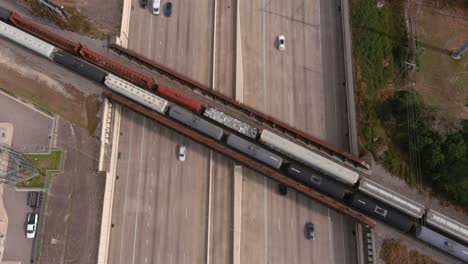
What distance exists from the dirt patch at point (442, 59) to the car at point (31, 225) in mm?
88213

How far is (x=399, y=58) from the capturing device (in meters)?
83.1

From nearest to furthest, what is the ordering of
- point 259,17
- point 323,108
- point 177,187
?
point 177,187 < point 323,108 < point 259,17

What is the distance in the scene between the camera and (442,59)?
83.4m

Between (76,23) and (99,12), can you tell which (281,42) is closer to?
(99,12)

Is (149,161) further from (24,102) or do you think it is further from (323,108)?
(323,108)

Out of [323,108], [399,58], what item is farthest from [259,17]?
[399,58]

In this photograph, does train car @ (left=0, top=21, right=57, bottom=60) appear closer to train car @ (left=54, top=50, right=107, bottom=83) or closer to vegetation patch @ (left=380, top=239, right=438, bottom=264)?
train car @ (left=54, top=50, right=107, bottom=83)

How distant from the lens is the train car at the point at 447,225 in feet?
230

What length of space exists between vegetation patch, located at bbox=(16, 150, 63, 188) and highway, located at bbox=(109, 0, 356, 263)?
13301 mm

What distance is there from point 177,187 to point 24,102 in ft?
133

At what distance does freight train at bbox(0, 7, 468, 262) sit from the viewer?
71188 millimetres

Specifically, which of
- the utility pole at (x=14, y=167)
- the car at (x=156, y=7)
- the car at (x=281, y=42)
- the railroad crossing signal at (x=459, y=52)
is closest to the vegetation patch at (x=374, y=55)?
the railroad crossing signal at (x=459, y=52)

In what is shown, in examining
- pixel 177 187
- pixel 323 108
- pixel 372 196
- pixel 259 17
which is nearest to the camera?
pixel 372 196

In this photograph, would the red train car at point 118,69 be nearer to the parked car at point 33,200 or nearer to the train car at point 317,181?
the parked car at point 33,200
